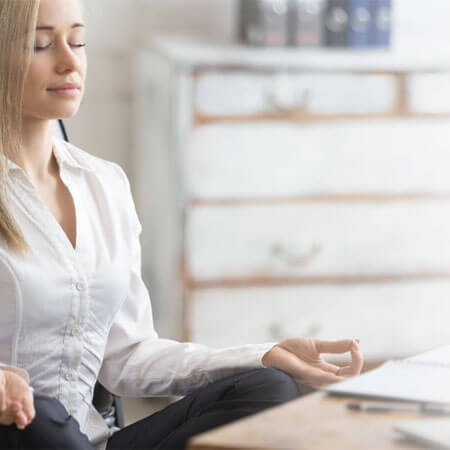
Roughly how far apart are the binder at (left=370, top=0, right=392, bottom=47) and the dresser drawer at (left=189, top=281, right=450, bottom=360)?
0.77m

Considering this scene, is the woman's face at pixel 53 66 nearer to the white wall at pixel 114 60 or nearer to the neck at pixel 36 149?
the neck at pixel 36 149

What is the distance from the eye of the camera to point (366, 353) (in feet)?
10.3

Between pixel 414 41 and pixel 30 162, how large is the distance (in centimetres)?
218

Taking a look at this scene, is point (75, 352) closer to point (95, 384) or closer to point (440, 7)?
point (95, 384)

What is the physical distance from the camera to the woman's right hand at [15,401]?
3.73 feet

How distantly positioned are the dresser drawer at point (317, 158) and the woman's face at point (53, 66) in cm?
152

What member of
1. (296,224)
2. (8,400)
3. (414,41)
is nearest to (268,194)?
(296,224)

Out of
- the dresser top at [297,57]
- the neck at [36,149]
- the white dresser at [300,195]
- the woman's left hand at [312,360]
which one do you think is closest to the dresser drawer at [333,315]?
the white dresser at [300,195]

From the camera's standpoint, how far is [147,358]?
1.54m

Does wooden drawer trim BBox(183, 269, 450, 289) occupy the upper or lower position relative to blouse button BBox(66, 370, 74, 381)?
lower

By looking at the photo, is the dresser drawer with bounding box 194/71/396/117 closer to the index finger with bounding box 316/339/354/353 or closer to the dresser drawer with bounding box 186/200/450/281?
the dresser drawer with bounding box 186/200/450/281

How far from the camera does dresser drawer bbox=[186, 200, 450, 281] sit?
303 cm

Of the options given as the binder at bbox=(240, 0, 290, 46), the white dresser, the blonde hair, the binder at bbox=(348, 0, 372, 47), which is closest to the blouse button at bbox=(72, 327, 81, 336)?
the blonde hair

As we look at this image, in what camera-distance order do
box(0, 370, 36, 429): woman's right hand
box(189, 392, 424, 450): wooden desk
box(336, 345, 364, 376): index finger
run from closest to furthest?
box(189, 392, 424, 450): wooden desk < box(0, 370, 36, 429): woman's right hand < box(336, 345, 364, 376): index finger
